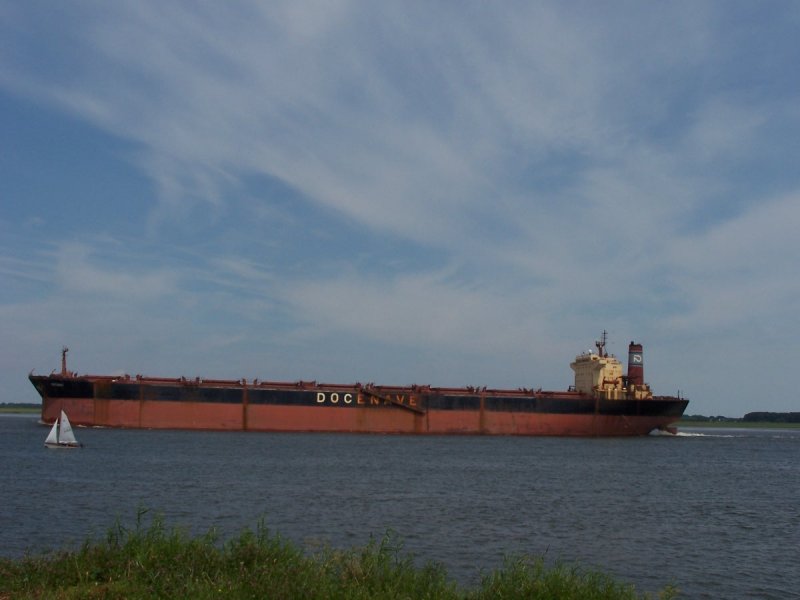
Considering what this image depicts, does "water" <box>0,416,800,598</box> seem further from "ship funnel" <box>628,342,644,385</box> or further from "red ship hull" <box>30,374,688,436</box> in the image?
"ship funnel" <box>628,342,644,385</box>

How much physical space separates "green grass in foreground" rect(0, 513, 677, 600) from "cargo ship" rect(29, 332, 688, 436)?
125 feet

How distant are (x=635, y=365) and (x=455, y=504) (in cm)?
3959

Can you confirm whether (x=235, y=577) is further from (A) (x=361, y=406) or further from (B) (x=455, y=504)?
(A) (x=361, y=406)

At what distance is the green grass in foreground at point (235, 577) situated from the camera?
895 centimetres

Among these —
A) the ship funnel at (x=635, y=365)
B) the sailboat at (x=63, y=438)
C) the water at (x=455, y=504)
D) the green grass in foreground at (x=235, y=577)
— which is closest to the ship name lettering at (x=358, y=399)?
the water at (x=455, y=504)

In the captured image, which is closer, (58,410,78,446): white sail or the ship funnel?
(58,410,78,446): white sail

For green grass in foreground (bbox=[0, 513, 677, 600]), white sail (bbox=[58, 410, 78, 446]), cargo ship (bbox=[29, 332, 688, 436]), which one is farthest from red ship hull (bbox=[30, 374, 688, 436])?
green grass in foreground (bbox=[0, 513, 677, 600])

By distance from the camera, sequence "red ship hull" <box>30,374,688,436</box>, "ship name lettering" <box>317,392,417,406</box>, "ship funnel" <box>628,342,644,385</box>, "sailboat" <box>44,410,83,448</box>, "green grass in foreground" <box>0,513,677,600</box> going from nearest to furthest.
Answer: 1. "green grass in foreground" <box>0,513,677,600</box>
2. "sailboat" <box>44,410,83,448</box>
3. "red ship hull" <box>30,374,688,436</box>
4. "ship name lettering" <box>317,392,417,406</box>
5. "ship funnel" <box>628,342,644,385</box>

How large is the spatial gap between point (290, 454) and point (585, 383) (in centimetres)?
2978

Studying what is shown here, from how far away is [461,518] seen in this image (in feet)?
65.0

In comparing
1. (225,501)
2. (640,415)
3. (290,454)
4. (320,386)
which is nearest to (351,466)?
(290,454)

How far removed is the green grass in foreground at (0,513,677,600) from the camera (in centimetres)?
895

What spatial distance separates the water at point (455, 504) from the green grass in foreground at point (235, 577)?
3.38 meters

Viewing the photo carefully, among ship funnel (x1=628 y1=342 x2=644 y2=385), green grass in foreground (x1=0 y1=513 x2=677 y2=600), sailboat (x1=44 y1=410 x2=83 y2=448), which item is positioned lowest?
sailboat (x1=44 y1=410 x2=83 y2=448)
